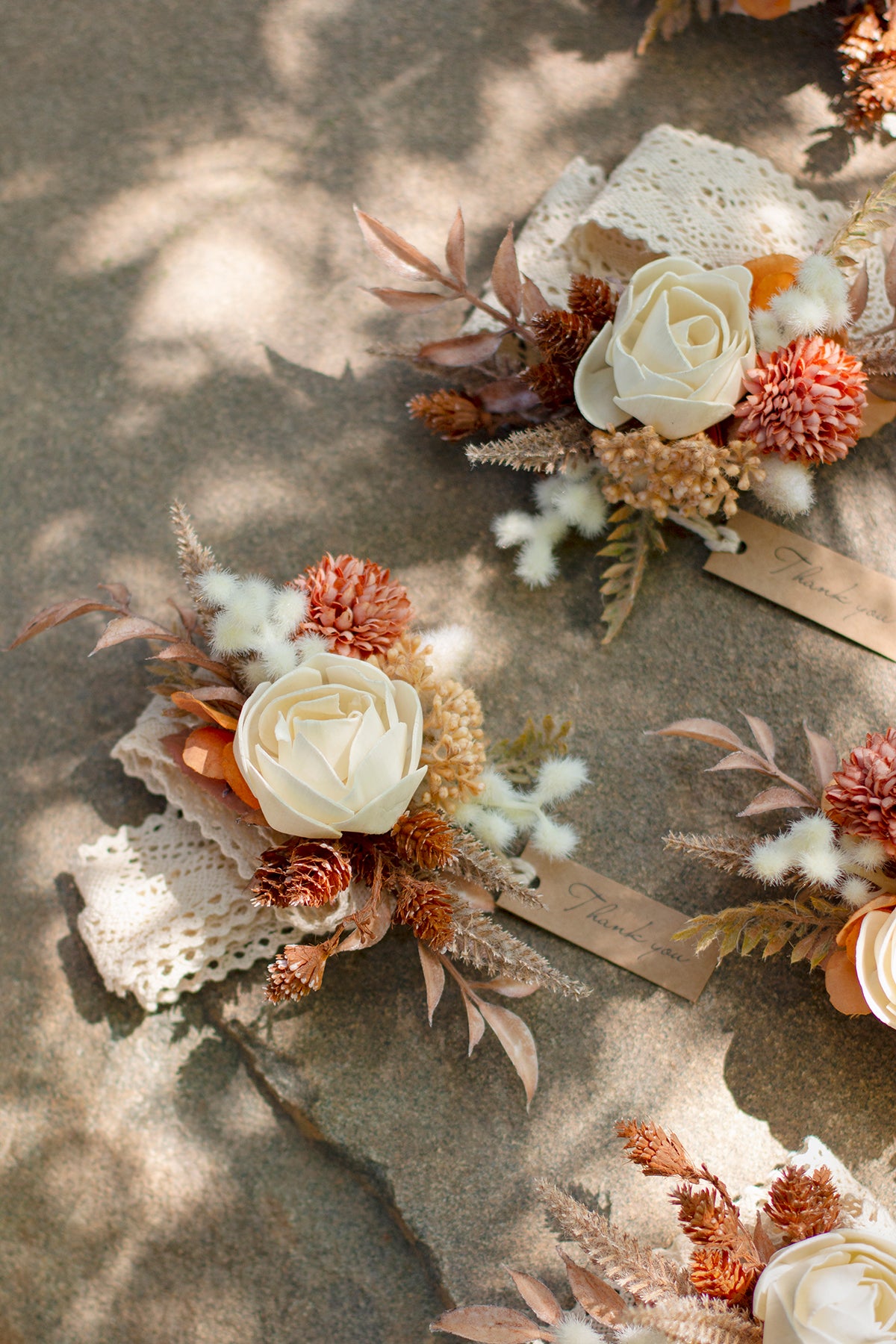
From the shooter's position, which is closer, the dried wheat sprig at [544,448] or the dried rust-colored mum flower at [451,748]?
the dried rust-colored mum flower at [451,748]

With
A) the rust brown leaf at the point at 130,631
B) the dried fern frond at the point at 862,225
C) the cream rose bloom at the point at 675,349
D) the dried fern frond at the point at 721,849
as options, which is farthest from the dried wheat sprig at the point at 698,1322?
the dried fern frond at the point at 862,225

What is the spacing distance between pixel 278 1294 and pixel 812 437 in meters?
1.13

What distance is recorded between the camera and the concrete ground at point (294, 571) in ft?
3.43

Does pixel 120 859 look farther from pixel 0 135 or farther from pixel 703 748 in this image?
pixel 0 135

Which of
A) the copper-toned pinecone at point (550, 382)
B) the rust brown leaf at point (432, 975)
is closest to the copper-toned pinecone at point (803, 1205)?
the rust brown leaf at point (432, 975)

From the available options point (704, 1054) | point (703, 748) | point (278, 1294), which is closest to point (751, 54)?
point (703, 748)

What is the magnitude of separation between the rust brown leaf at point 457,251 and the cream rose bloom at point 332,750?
1.76 feet

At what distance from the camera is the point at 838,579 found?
3.85 feet

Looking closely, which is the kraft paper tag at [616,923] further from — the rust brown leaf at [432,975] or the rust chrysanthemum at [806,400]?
the rust chrysanthemum at [806,400]

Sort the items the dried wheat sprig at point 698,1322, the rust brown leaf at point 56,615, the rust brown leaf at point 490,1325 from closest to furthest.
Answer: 1. the dried wheat sprig at point 698,1322
2. the rust brown leaf at point 490,1325
3. the rust brown leaf at point 56,615

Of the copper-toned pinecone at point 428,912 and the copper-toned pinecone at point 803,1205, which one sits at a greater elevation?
the copper-toned pinecone at point 428,912

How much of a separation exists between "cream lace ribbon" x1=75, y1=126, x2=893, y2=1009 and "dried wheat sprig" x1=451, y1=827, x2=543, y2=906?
135 millimetres

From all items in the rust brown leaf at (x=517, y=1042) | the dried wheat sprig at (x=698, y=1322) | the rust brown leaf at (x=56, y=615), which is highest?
the rust brown leaf at (x=56, y=615)

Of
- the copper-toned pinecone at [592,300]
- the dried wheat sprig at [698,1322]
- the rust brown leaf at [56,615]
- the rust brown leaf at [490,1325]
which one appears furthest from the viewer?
the copper-toned pinecone at [592,300]
